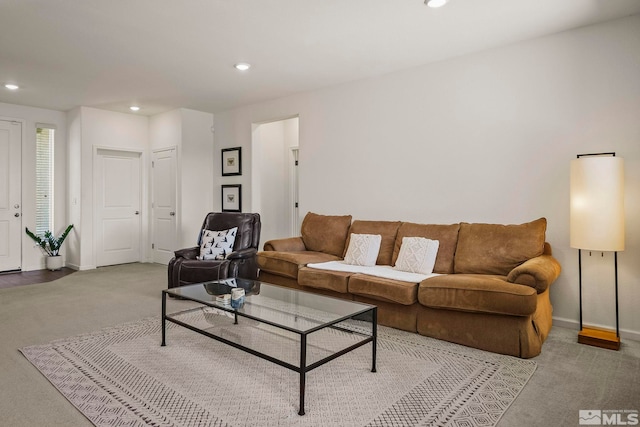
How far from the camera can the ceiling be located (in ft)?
9.64

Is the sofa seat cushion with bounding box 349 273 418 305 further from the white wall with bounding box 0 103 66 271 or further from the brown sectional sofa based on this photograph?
the white wall with bounding box 0 103 66 271

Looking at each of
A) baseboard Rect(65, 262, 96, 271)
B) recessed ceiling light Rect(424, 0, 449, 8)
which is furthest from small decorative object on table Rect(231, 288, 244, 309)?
baseboard Rect(65, 262, 96, 271)

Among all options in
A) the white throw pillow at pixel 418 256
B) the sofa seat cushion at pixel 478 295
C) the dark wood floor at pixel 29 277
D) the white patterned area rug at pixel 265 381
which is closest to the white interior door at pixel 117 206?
the dark wood floor at pixel 29 277

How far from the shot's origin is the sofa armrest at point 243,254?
4184 mm

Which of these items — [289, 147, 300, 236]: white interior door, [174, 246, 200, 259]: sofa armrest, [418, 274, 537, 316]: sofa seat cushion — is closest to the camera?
[418, 274, 537, 316]: sofa seat cushion

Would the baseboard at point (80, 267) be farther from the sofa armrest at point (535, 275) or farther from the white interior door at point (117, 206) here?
the sofa armrest at point (535, 275)

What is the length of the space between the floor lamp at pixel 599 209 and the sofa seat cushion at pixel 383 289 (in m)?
1.27

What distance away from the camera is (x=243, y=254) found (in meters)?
4.25

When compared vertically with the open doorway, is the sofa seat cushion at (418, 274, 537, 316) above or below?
below

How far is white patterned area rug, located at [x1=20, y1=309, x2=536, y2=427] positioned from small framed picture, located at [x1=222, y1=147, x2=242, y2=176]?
339 cm

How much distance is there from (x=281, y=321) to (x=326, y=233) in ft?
7.65

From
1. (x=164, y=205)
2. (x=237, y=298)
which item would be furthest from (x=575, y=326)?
(x=164, y=205)

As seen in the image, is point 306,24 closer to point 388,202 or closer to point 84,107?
point 388,202

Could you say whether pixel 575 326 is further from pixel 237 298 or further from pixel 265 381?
pixel 237 298
